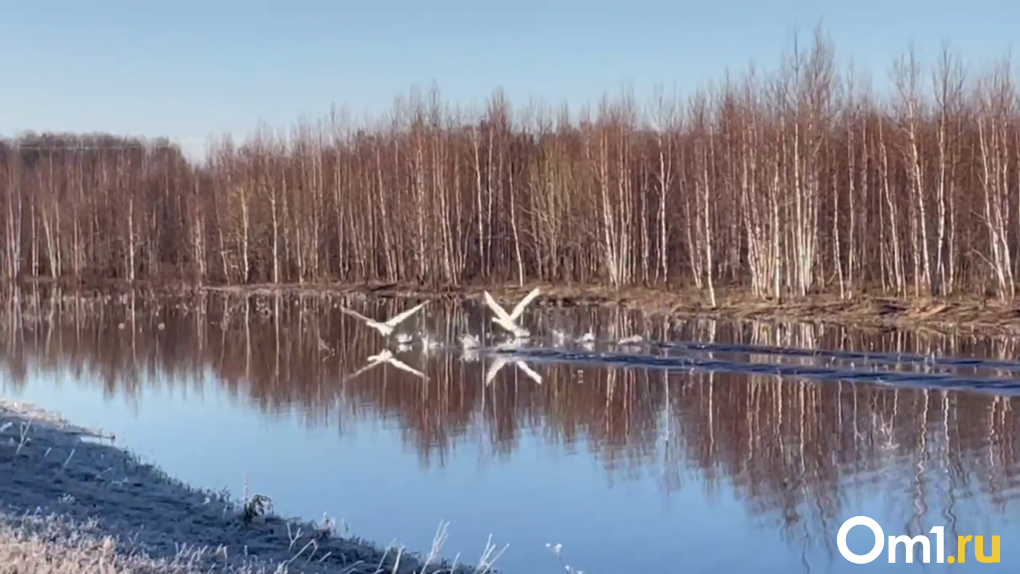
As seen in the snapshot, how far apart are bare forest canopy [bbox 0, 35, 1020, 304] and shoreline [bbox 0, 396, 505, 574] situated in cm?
2254

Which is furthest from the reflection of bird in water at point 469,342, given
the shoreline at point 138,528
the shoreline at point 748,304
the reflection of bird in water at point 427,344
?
the shoreline at point 138,528

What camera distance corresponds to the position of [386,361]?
22.6 metres

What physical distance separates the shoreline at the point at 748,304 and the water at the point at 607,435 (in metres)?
1.68

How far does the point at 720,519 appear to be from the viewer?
10008 mm

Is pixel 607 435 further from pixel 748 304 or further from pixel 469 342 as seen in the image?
pixel 748 304

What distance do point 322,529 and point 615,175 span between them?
110ft

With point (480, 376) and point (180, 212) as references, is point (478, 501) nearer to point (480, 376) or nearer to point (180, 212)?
point (480, 376)

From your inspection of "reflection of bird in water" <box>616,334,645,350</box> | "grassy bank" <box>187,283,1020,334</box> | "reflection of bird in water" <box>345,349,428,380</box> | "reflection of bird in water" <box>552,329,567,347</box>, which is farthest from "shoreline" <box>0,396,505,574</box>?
"grassy bank" <box>187,283,1020,334</box>

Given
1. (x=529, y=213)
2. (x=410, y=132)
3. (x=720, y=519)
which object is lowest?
(x=720, y=519)

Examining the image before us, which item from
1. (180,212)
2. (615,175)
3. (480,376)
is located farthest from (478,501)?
(180,212)

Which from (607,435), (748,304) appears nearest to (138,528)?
(607,435)

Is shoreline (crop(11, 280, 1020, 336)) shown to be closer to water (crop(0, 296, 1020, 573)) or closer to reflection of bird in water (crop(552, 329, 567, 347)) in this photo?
water (crop(0, 296, 1020, 573))

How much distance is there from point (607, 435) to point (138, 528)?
7.31 metres

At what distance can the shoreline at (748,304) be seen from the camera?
25.2 meters
